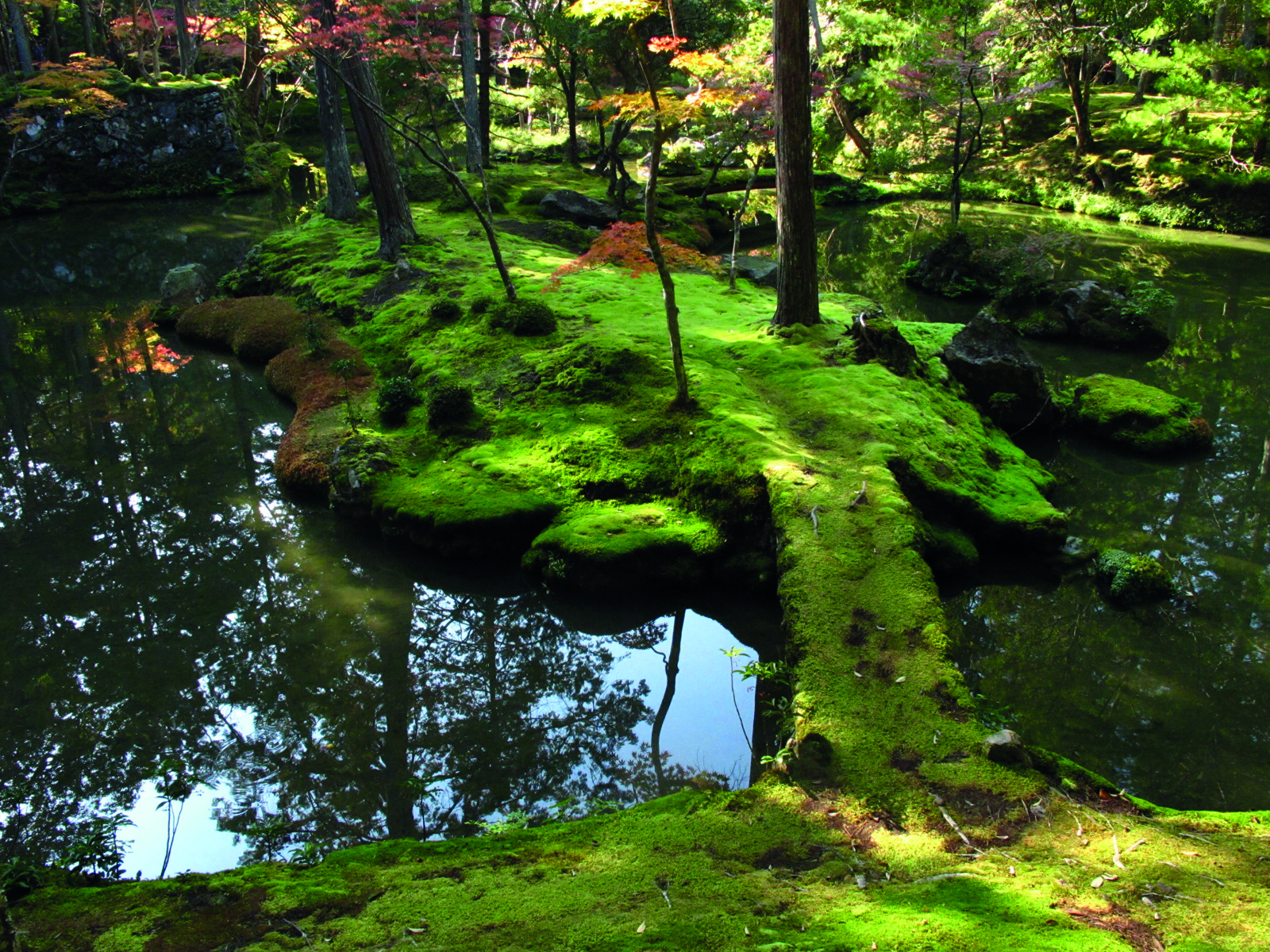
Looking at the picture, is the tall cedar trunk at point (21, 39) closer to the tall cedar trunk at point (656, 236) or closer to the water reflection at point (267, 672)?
the water reflection at point (267, 672)

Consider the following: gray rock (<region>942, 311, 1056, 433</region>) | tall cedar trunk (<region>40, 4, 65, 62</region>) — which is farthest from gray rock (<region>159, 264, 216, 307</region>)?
tall cedar trunk (<region>40, 4, 65, 62</region>)

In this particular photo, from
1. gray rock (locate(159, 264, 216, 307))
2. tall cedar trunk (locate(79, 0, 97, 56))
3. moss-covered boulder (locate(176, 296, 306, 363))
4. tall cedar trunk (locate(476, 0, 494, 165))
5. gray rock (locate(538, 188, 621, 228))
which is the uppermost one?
tall cedar trunk (locate(79, 0, 97, 56))

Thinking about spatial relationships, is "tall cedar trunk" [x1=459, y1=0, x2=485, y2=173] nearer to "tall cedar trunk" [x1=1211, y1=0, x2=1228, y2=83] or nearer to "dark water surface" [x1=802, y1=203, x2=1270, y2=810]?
"dark water surface" [x1=802, y1=203, x2=1270, y2=810]

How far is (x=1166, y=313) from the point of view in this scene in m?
18.6

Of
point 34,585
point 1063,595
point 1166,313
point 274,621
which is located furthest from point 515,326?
point 1166,313

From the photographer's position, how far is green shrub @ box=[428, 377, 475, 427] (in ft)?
37.8

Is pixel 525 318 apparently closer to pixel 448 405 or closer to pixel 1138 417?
pixel 448 405

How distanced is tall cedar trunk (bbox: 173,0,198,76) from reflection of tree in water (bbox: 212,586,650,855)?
3389 cm

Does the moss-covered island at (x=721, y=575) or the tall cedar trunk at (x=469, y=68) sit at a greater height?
the tall cedar trunk at (x=469, y=68)

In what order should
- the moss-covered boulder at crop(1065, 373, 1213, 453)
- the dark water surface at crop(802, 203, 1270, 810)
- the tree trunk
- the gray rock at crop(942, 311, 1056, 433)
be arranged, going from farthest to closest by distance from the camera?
the tree trunk
the gray rock at crop(942, 311, 1056, 433)
the moss-covered boulder at crop(1065, 373, 1213, 453)
the dark water surface at crop(802, 203, 1270, 810)

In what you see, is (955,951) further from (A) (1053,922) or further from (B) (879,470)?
(B) (879,470)

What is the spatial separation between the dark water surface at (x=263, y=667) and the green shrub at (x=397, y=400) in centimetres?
181

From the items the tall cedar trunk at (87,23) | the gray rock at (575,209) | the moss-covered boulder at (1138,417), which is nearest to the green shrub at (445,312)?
the moss-covered boulder at (1138,417)

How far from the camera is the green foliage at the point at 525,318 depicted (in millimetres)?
13422
